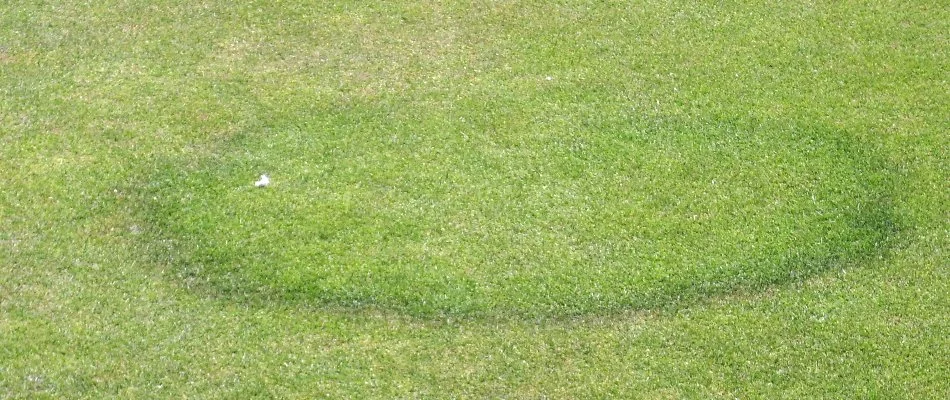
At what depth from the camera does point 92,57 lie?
9055 millimetres

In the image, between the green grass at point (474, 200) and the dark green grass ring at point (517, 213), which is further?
the dark green grass ring at point (517, 213)

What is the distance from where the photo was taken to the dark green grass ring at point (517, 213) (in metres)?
7.42

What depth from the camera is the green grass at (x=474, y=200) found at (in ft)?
22.9

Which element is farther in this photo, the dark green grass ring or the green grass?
the dark green grass ring

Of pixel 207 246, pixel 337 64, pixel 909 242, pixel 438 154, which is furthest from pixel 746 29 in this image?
pixel 207 246

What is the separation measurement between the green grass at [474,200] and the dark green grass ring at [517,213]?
0.03 metres

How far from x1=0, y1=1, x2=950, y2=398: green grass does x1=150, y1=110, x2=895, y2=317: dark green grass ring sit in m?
0.03

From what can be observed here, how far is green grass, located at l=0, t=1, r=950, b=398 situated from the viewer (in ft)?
22.9

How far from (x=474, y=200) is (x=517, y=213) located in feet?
1.35

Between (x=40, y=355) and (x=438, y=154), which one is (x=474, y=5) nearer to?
(x=438, y=154)

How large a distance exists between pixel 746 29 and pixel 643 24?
1.11 meters

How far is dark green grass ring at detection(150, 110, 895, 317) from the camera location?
742 centimetres

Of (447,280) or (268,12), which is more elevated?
(268,12)

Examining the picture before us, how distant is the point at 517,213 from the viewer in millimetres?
7887
